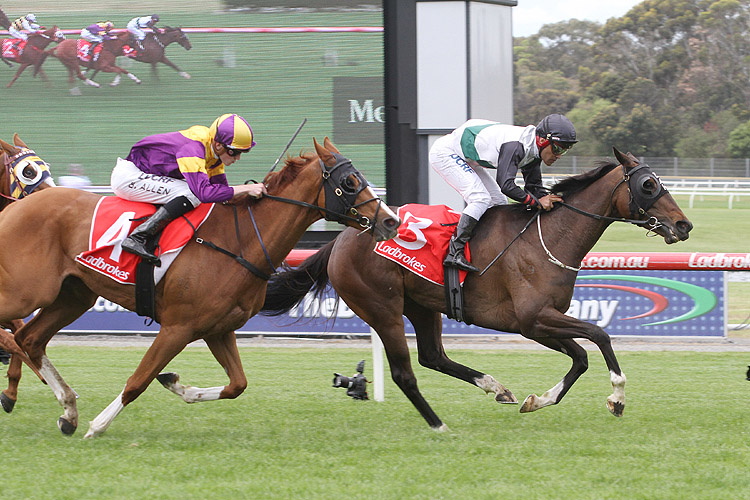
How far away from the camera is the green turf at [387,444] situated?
392cm

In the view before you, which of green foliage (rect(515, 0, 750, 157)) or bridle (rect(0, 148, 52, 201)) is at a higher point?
green foliage (rect(515, 0, 750, 157))

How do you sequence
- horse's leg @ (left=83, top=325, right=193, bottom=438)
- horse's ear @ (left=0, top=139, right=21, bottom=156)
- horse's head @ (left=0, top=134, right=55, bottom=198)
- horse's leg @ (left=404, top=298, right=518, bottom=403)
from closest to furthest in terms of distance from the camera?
1. horse's leg @ (left=83, top=325, right=193, bottom=438)
2. horse's leg @ (left=404, top=298, right=518, bottom=403)
3. horse's head @ (left=0, top=134, right=55, bottom=198)
4. horse's ear @ (left=0, top=139, right=21, bottom=156)

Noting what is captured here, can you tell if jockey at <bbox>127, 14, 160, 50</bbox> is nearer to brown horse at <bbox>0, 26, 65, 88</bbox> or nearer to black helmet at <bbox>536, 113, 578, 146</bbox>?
brown horse at <bbox>0, 26, 65, 88</bbox>

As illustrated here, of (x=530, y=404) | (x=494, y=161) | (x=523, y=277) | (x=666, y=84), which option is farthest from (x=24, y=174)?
(x=666, y=84)

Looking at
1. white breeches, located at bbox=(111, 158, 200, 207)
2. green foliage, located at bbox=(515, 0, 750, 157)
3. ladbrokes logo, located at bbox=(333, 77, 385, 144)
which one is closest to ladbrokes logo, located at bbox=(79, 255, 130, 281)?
white breeches, located at bbox=(111, 158, 200, 207)

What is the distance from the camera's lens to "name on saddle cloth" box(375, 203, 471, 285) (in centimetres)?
545

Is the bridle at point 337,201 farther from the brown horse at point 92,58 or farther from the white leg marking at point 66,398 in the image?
the brown horse at point 92,58

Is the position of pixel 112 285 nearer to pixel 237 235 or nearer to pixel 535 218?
pixel 237 235

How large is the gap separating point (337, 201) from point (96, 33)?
484 centimetres

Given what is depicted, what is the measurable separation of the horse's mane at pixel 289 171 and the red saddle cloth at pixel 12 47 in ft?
16.0

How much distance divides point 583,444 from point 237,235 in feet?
6.56

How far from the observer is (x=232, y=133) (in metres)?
4.78

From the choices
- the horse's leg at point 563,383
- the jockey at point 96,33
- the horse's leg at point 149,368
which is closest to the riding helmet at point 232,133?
the horse's leg at point 149,368

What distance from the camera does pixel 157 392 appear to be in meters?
6.42
